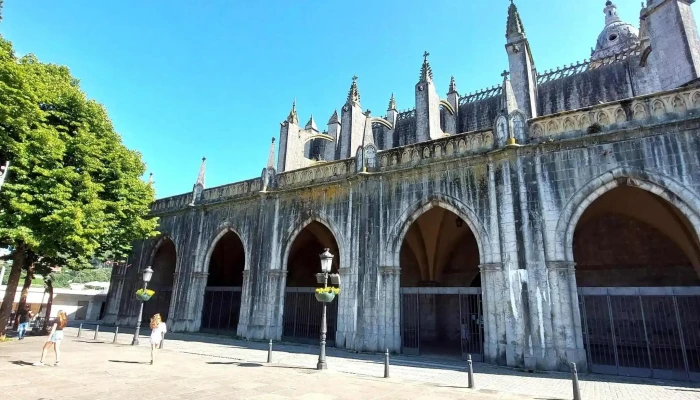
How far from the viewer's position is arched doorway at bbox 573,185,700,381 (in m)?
13.3

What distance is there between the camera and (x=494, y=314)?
1155 cm

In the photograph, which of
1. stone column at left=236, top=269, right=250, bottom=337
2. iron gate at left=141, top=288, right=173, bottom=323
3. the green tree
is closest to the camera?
the green tree

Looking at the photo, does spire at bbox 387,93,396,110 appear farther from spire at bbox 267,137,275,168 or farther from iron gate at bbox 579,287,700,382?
iron gate at bbox 579,287,700,382

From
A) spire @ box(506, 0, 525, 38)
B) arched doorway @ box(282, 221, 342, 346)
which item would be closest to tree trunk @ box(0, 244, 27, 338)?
arched doorway @ box(282, 221, 342, 346)

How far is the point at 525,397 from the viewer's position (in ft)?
23.8

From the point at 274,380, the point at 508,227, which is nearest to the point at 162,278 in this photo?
the point at 274,380

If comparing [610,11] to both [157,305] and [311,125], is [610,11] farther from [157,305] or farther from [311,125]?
[157,305]

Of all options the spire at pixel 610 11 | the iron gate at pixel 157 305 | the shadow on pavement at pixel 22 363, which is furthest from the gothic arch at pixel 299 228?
the spire at pixel 610 11

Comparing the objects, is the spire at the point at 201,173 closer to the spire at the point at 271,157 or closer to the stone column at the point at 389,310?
the spire at the point at 271,157

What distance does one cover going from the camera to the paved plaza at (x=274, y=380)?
6980 mm

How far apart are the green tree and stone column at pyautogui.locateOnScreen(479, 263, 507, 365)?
46.4 ft

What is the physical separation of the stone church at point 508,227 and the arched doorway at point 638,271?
7cm

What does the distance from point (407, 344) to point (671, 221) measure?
1143cm

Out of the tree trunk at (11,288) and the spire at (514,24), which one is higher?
the spire at (514,24)
